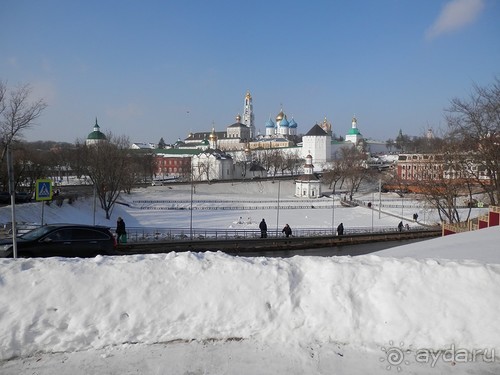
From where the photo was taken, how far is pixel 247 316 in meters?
5.11

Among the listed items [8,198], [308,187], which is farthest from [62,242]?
[308,187]

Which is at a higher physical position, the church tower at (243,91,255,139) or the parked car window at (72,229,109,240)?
the church tower at (243,91,255,139)

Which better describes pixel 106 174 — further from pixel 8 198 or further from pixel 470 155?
pixel 470 155

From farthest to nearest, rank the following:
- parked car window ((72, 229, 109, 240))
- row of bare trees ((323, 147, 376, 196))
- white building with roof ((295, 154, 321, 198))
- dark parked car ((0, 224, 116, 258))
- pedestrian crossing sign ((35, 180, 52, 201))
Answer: row of bare trees ((323, 147, 376, 196))
white building with roof ((295, 154, 321, 198))
pedestrian crossing sign ((35, 180, 52, 201))
parked car window ((72, 229, 109, 240))
dark parked car ((0, 224, 116, 258))

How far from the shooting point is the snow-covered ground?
14.8 feet

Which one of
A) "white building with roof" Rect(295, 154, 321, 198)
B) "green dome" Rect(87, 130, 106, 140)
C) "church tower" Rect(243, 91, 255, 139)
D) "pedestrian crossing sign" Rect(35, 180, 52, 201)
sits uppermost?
"church tower" Rect(243, 91, 255, 139)

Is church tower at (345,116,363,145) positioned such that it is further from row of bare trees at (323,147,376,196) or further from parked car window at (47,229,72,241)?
parked car window at (47,229,72,241)

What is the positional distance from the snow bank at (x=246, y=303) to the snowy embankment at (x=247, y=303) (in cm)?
1

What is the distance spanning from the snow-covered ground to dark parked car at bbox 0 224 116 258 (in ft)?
11.6

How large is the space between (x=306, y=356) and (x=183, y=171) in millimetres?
91295

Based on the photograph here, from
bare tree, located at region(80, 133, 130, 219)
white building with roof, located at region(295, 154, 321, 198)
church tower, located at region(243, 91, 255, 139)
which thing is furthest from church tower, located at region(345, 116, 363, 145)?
bare tree, located at region(80, 133, 130, 219)

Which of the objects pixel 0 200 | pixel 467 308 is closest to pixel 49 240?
pixel 467 308

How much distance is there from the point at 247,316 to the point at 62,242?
613 cm

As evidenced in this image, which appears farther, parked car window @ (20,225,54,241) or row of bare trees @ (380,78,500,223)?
row of bare trees @ (380,78,500,223)
